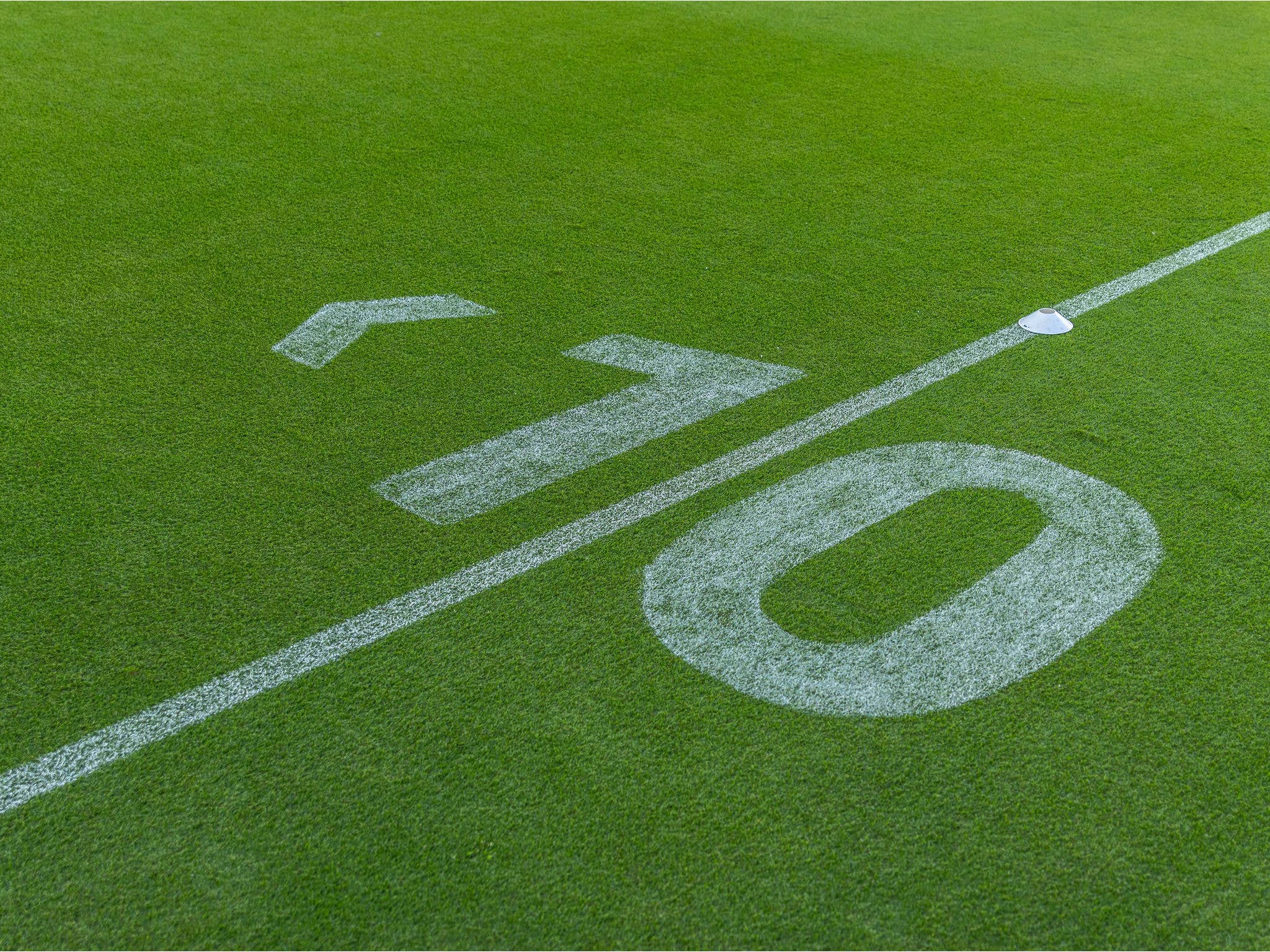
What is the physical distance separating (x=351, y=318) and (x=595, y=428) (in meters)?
1.39

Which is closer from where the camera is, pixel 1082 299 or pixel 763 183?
pixel 1082 299

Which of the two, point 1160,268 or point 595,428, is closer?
point 595,428

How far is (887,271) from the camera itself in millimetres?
5539

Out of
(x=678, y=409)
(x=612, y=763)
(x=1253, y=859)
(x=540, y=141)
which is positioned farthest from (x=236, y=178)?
(x=1253, y=859)

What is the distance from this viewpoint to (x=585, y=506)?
3.86 metres

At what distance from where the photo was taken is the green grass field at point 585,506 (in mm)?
2627

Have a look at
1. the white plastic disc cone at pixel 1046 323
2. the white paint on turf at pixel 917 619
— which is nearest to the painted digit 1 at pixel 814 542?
the white paint on turf at pixel 917 619

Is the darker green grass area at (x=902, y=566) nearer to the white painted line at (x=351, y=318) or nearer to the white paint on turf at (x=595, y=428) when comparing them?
the white paint on turf at (x=595, y=428)

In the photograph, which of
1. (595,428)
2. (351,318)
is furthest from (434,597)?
(351,318)

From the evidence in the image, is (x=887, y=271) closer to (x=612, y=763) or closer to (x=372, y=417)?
(x=372, y=417)

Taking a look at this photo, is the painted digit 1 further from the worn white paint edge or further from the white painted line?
the worn white paint edge

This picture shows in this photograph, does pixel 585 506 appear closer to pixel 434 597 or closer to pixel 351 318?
pixel 434 597

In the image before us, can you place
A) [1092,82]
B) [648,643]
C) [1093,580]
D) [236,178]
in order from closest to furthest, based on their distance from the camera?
[648,643]
[1093,580]
[236,178]
[1092,82]

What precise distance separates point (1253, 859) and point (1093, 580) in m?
1.03
